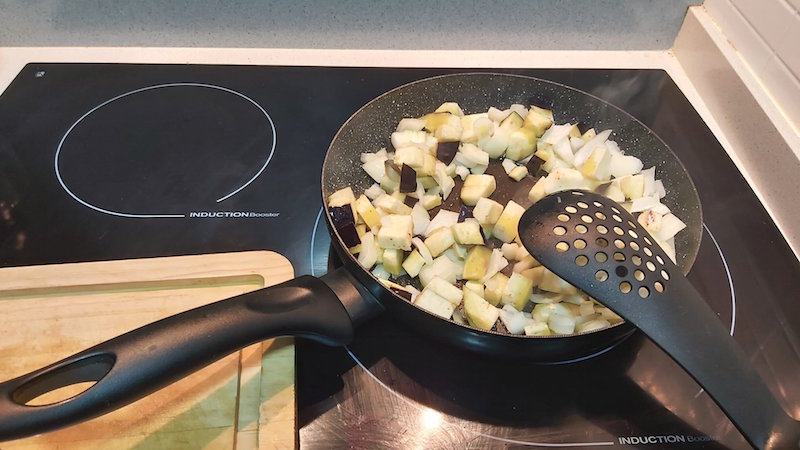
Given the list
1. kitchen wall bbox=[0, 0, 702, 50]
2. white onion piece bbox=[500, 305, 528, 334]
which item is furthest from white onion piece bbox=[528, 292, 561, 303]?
kitchen wall bbox=[0, 0, 702, 50]

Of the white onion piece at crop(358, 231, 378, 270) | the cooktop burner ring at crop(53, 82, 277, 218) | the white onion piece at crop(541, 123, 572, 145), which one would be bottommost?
the white onion piece at crop(358, 231, 378, 270)

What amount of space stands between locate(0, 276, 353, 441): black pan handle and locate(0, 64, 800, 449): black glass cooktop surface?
11cm

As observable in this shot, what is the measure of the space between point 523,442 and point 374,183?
0.43m

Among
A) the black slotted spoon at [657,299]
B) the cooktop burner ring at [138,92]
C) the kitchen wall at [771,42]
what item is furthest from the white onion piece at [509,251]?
the kitchen wall at [771,42]

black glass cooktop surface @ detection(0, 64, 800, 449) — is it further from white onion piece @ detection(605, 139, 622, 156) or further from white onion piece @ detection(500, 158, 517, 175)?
white onion piece @ detection(500, 158, 517, 175)

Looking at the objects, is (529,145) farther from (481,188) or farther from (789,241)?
(789,241)

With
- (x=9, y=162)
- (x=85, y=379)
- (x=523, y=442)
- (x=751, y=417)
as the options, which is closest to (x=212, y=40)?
(x=9, y=162)

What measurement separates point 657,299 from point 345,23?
0.77 meters

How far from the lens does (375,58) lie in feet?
3.73

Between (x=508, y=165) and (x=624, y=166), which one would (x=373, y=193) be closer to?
(x=508, y=165)

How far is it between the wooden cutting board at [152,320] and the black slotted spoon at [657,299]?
1.09 feet

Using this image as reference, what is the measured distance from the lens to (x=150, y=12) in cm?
107

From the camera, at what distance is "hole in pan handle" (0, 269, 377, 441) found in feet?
1.62

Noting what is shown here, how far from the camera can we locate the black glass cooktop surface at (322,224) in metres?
0.67
